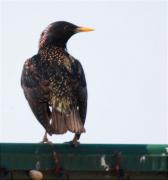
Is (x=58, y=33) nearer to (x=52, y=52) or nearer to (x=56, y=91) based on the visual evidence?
(x=52, y=52)

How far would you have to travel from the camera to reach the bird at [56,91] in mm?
7508

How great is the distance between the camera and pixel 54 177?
15.1 ft

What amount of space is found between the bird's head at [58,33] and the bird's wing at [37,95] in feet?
3.67

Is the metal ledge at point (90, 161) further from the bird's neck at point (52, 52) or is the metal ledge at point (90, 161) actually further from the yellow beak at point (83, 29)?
the yellow beak at point (83, 29)

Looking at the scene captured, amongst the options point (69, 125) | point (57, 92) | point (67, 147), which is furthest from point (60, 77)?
point (67, 147)

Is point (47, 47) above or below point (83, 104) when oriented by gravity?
above

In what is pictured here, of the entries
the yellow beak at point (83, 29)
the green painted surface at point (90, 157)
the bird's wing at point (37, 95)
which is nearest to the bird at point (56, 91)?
the bird's wing at point (37, 95)

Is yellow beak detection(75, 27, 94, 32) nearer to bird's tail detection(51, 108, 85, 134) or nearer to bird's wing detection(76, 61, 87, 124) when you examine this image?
bird's wing detection(76, 61, 87, 124)

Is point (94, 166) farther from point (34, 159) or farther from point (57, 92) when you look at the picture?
point (57, 92)

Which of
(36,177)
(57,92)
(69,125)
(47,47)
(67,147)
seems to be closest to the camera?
(36,177)

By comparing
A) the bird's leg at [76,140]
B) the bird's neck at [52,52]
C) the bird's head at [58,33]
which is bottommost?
the bird's leg at [76,140]

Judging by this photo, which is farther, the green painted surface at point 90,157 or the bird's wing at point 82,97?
the bird's wing at point 82,97

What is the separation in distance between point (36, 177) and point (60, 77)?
368cm

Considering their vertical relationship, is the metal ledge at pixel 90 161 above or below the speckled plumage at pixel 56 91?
below
